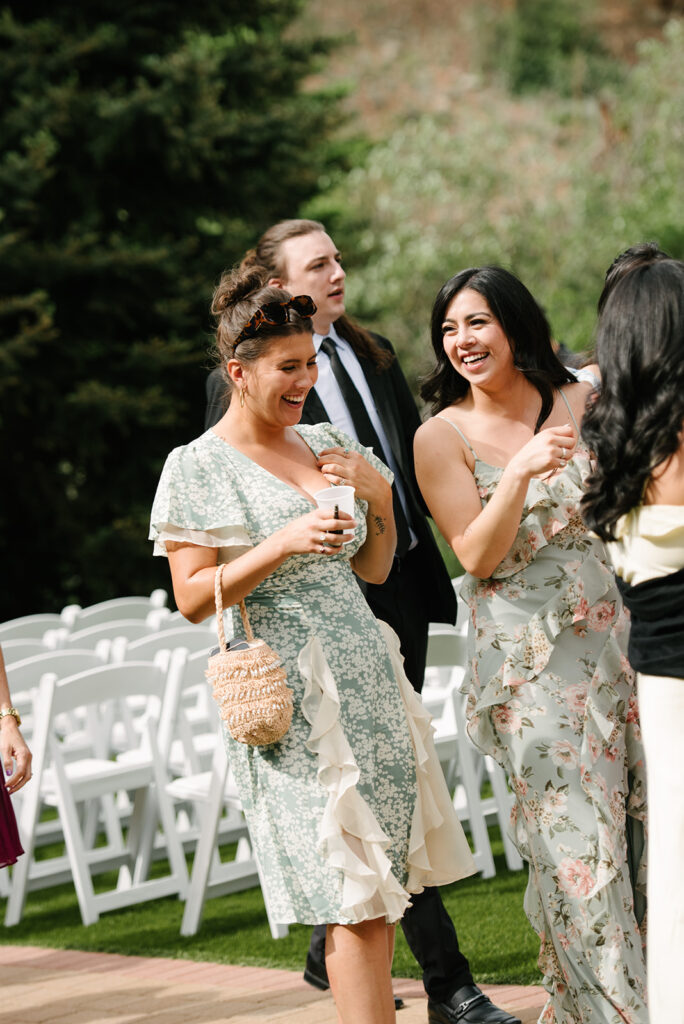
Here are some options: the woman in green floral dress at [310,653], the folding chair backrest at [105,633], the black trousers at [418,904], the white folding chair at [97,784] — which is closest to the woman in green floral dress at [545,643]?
the woman in green floral dress at [310,653]

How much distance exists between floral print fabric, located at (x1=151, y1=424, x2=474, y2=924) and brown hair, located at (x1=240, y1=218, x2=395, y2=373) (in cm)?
119

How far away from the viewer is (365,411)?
4.45m

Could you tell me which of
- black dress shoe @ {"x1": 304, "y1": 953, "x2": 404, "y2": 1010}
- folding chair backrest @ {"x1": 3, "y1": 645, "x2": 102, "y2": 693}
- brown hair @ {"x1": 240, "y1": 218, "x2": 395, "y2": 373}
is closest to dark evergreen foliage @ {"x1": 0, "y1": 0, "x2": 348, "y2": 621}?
folding chair backrest @ {"x1": 3, "y1": 645, "x2": 102, "y2": 693}

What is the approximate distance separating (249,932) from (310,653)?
112 inches

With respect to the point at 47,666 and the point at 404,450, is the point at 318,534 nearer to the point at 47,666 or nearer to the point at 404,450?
the point at 404,450

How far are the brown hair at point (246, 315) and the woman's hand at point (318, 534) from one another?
1.71 feet

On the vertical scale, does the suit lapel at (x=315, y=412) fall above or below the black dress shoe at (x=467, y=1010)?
above

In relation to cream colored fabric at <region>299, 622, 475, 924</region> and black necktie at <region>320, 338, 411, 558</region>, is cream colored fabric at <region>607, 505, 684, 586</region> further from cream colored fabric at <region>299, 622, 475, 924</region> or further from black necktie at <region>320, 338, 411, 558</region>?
black necktie at <region>320, 338, 411, 558</region>

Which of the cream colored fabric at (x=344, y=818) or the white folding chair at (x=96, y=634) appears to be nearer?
the cream colored fabric at (x=344, y=818)

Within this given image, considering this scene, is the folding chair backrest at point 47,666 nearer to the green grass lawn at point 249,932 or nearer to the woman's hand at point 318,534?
the green grass lawn at point 249,932

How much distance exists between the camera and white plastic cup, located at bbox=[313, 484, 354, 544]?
3090mm

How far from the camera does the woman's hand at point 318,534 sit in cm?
304

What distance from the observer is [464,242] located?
26.8 meters

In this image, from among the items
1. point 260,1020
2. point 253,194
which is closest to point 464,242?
point 253,194
